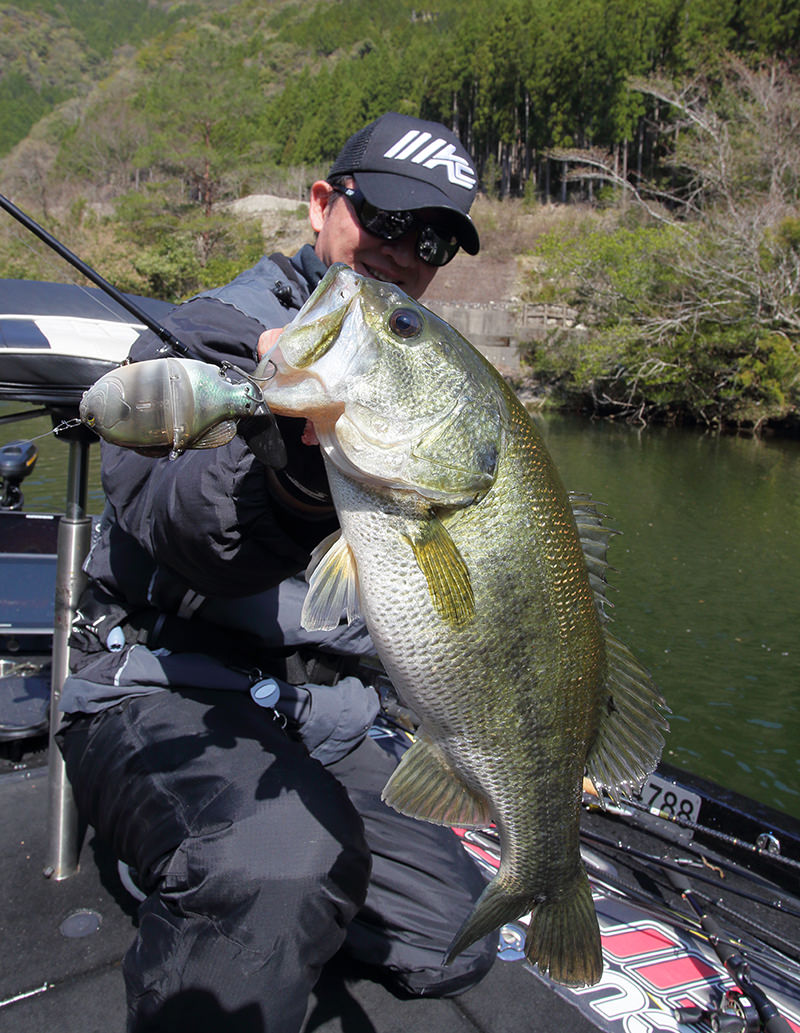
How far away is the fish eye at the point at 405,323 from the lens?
1455 millimetres

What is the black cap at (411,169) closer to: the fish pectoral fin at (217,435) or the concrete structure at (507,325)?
the fish pectoral fin at (217,435)

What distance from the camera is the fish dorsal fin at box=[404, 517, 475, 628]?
1441 mm

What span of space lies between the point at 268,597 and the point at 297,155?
81.7 meters

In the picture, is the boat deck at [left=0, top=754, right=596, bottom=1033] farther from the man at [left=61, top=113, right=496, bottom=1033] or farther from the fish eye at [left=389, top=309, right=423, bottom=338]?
the fish eye at [left=389, top=309, right=423, bottom=338]

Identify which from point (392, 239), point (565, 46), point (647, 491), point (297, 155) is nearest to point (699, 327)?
point (647, 491)

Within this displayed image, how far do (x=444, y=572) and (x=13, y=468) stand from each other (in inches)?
244

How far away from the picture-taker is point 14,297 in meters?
2.41

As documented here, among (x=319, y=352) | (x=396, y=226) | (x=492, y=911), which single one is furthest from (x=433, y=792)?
(x=396, y=226)

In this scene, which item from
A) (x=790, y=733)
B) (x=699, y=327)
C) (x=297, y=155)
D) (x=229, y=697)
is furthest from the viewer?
(x=297, y=155)

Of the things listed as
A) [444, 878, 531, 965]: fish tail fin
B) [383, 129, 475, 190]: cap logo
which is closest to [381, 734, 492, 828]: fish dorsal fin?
[444, 878, 531, 965]: fish tail fin

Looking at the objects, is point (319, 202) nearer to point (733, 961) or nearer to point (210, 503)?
point (210, 503)

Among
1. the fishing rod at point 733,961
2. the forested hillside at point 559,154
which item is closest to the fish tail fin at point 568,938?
the fishing rod at point 733,961

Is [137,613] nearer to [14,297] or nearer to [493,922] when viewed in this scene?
[14,297]

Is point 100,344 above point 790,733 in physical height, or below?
above
